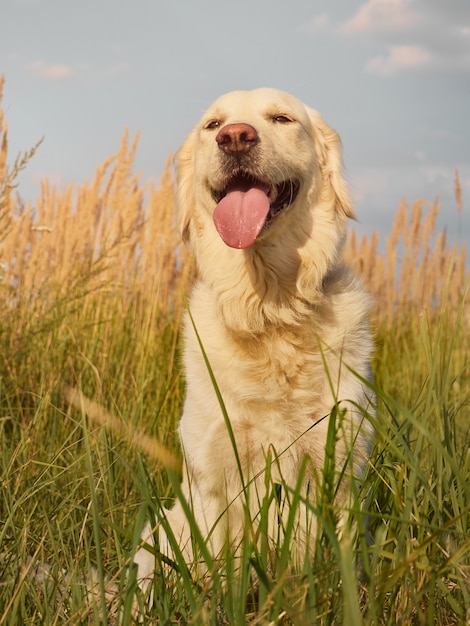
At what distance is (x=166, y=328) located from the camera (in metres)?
4.11

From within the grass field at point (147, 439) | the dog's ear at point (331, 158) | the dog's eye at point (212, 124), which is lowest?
the grass field at point (147, 439)

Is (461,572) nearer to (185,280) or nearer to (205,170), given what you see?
(205,170)

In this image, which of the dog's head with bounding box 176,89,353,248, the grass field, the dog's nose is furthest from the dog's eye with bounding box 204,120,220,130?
the grass field

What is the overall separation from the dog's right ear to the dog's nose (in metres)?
0.42

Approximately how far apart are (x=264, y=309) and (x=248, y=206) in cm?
36

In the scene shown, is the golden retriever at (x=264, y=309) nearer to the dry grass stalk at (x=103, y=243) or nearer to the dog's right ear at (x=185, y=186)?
the dog's right ear at (x=185, y=186)

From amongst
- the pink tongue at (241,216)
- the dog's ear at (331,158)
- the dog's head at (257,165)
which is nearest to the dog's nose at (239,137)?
the dog's head at (257,165)

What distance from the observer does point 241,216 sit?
2.37 metres

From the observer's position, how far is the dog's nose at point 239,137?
7.62 ft

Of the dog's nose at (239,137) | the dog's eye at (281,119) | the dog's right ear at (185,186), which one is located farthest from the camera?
the dog's right ear at (185,186)

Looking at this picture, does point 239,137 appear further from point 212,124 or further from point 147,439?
point 147,439

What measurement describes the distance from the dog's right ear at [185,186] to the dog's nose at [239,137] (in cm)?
42

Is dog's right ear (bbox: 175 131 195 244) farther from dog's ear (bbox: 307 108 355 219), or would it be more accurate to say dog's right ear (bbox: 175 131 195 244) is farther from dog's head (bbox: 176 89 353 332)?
dog's ear (bbox: 307 108 355 219)

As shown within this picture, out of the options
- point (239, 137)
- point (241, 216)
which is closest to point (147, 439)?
point (241, 216)
